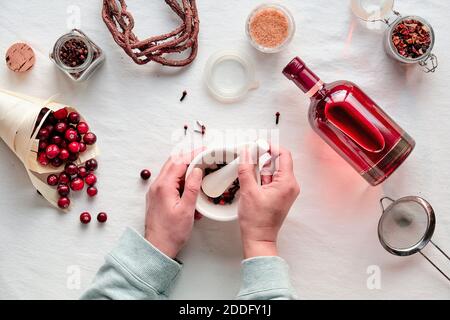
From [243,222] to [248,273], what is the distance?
0.36ft

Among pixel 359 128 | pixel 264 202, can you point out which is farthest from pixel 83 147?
pixel 359 128

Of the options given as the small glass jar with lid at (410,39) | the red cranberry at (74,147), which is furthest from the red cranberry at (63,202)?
the small glass jar with lid at (410,39)

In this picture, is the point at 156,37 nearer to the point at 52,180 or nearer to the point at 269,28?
the point at 269,28

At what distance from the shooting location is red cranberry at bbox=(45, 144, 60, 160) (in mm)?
1319

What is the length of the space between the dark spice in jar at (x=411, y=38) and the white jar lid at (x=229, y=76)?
33 centimetres

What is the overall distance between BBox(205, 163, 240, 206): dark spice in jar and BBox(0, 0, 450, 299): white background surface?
0.09 m

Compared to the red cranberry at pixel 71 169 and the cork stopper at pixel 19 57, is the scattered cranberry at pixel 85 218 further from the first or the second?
the cork stopper at pixel 19 57

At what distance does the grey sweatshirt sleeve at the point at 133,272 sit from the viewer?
1.26m

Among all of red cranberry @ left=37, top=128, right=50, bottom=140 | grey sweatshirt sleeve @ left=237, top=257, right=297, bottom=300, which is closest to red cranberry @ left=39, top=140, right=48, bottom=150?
red cranberry @ left=37, top=128, right=50, bottom=140

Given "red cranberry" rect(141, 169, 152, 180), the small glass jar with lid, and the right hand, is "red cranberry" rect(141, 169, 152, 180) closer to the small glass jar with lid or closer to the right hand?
the right hand

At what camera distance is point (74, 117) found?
4.39 ft
